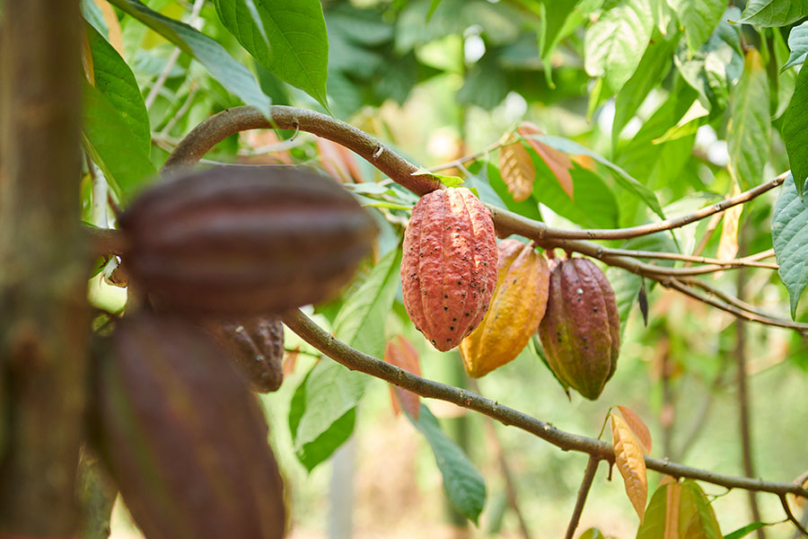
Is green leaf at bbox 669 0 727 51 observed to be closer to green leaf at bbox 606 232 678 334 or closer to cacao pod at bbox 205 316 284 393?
green leaf at bbox 606 232 678 334

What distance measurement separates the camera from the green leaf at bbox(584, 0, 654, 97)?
94cm

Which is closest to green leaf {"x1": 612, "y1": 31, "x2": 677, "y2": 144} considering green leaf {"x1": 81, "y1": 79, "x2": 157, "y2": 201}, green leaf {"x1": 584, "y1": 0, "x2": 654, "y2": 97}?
green leaf {"x1": 584, "y1": 0, "x2": 654, "y2": 97}

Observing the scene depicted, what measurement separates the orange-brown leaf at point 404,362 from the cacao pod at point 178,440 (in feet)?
2.49

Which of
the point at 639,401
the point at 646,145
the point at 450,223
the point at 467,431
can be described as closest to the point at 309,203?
the point at 450,223

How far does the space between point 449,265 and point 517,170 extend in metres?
0.42

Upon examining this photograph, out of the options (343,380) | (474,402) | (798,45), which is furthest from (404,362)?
(798,45)

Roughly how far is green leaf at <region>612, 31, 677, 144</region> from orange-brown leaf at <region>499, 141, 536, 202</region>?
0.17 meters

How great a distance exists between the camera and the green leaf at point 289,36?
2.06 ft

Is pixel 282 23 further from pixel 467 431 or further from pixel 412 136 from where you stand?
pixel 412 136

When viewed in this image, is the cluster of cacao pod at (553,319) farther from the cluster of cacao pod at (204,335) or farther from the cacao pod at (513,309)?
the cluster of cacao pod at (204,335)

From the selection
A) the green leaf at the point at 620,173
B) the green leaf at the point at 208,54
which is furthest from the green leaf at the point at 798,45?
the green leaf at the point at 208,54

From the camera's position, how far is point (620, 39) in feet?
3.12

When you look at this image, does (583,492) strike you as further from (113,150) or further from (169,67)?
(169,67)

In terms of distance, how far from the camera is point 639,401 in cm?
610
